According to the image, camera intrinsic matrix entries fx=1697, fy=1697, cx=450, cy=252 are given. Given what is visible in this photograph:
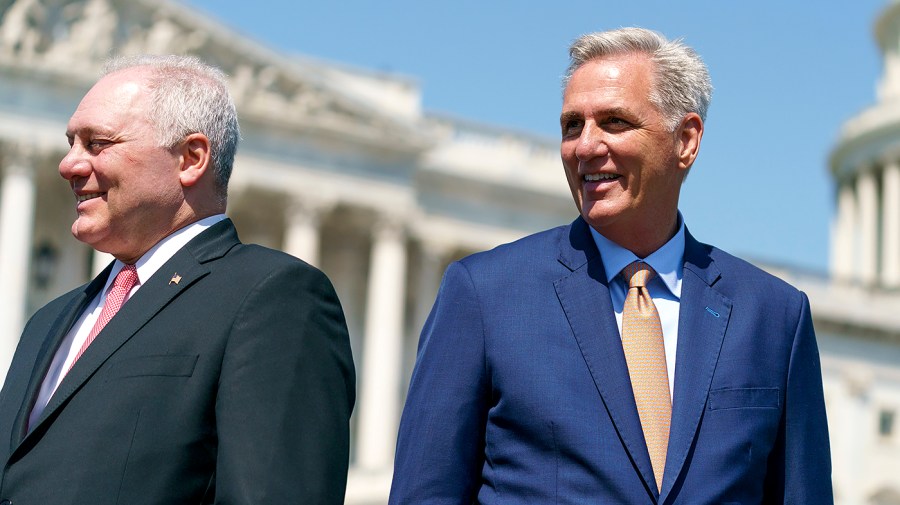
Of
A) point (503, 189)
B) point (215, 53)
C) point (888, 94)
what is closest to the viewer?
point (215, 53)

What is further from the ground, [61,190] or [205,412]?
[61,190]

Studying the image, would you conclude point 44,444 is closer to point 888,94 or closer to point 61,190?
point 61,190

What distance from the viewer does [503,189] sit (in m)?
54.7

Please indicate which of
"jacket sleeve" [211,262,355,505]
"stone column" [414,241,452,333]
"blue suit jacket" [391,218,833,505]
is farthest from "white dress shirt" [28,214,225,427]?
"stone column" [414,241,452,333]

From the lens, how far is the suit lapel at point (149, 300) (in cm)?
632

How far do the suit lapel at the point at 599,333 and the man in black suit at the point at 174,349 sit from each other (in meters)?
0.90

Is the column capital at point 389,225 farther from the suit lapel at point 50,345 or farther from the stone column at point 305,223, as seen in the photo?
the suit lapel at point 50,345

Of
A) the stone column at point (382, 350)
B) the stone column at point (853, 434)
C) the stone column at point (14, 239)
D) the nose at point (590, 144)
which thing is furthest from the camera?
the stone column at point (853, 434)

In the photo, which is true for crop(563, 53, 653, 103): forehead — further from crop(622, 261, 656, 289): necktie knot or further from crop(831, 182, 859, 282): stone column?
crop(831, 182, 859, 282): stone column

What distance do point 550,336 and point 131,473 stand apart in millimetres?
1642

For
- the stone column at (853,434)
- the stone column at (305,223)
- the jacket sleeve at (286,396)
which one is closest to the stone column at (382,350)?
the stone column at (305,223)

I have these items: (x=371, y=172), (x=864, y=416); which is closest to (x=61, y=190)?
(x=371, y=172)

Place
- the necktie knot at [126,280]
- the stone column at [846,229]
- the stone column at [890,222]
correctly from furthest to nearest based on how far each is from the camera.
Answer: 1. the stone column at [846,229]
2. the stone column at [890,222]
3. the necktie knot at [126,280]

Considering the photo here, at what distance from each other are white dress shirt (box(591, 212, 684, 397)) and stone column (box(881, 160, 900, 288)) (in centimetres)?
7625
